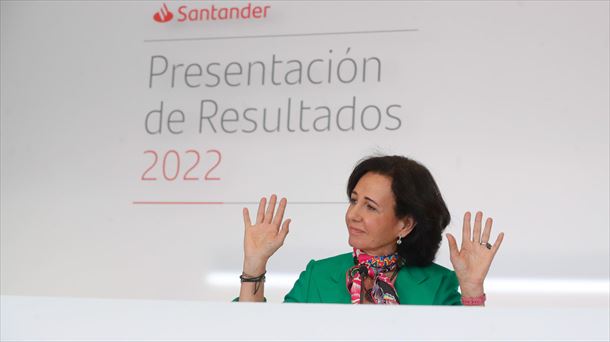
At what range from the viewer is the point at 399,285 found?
8.21 ft

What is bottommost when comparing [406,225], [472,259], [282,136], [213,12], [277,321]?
[277,321]

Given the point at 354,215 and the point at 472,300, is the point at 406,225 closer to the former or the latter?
the point at 354,215

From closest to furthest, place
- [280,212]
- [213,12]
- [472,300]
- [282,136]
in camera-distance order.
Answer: [472,300], [280,212], [282,136], [213,12]

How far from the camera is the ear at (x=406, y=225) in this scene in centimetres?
260

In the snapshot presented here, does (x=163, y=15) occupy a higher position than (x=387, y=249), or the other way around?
(x=163, y=15)

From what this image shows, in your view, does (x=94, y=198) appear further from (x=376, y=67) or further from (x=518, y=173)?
(x=518, y=173)

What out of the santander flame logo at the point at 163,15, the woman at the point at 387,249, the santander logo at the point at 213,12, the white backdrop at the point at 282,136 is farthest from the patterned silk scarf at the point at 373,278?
the santander flame logo at the point at 163,15

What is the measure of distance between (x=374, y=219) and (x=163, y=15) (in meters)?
2.30

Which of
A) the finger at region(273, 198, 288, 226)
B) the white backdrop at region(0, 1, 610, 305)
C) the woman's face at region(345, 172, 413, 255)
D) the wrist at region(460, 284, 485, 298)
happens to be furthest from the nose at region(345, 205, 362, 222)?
the white backdrop at region(0, 1, 610, 305)

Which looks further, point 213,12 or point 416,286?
point 213,12

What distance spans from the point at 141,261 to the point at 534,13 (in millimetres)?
2123

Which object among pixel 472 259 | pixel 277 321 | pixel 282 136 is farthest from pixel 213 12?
pixel 277 321

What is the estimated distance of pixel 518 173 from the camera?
12.7 ft

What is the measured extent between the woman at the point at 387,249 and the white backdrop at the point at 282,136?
129 centimetres
